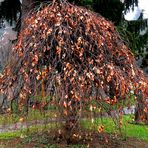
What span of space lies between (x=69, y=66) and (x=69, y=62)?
25 cm

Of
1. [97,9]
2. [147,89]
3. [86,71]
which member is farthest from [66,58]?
[97,9]

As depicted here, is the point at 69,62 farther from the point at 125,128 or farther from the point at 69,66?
the point at 125,128

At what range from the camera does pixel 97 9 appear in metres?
17.9

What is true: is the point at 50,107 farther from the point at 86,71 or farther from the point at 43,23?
the point at 43,23

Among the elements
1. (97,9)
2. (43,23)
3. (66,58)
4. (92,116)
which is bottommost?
(92,116)

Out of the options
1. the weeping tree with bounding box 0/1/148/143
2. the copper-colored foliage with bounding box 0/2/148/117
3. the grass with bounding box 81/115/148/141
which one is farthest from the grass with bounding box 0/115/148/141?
the copper-colored foliage with bounding box 0/2/148/117

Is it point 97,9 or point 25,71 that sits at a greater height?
point 97,9

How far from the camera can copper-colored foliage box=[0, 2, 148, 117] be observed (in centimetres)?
855

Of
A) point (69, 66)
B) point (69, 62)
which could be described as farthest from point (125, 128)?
point (69, 66)

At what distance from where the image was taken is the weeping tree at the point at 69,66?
27.9ft

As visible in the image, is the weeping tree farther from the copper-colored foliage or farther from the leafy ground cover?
the leafy ground cover

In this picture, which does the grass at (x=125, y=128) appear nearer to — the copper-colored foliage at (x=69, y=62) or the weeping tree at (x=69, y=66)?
the weeping tree at (x=69, y=66)

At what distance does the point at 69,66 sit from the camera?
862cm

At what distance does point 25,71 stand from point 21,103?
61 centimetres
